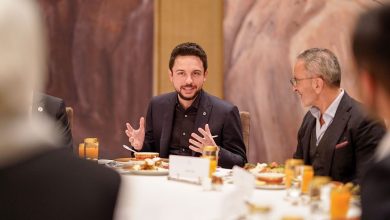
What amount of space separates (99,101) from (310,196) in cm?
415

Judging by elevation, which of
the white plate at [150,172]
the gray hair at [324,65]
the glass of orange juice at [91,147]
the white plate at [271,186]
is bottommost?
the white plate at [271,186]

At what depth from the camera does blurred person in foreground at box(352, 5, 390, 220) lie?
1341mm

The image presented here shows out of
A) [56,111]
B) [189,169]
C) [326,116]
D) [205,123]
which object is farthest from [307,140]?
[56,111]

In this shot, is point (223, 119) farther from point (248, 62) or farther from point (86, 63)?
point (86, 63)

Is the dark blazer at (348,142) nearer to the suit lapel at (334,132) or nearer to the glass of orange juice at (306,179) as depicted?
the suit lapel at (334,132)

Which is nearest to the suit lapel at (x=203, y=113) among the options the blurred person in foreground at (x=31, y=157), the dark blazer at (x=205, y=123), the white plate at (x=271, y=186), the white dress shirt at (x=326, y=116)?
the dark blazer at (x=205, y=123)

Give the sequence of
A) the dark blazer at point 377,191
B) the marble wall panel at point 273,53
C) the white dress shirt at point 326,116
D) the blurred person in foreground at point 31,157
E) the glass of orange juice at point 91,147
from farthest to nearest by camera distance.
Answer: the marble wall panel at point 273,53, the glass of orange juice at point 91,147, the white dress shirt at point 326,116, the dark blazer at point 377,191, the blurred person in foreground at point 31,157

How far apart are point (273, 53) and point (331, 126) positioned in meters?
2.20

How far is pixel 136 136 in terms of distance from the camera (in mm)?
3713

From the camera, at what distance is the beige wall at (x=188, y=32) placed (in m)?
5.74

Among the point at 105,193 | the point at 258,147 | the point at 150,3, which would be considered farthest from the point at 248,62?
the point at 105,193

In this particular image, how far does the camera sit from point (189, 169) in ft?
8.78

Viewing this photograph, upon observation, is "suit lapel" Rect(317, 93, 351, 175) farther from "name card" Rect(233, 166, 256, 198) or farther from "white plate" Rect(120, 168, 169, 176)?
"name card" Rect(233, 166, 256, 198)

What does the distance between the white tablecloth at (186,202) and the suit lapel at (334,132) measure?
0.77m
